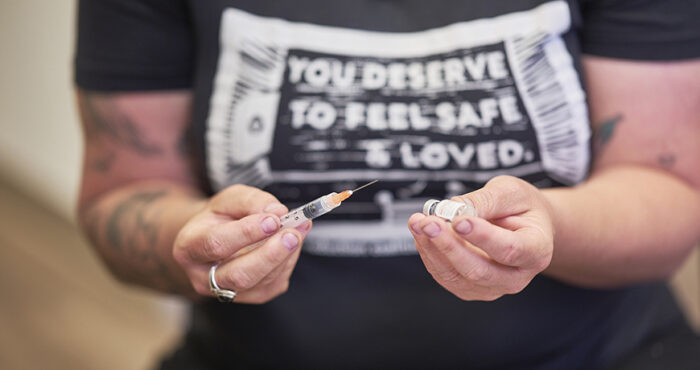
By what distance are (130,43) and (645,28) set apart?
24.9 inches

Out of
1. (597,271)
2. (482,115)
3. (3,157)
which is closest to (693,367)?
(597,271)

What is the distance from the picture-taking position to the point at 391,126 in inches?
28.4

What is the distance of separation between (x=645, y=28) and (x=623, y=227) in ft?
0.75

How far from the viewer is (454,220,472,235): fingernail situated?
494 millimetres

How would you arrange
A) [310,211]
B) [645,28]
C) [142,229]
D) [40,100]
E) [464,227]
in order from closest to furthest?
[464,227] → [310,211] → [645,28] → [142,229] → [40,100]

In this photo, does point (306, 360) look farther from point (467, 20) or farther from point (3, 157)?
point (3, 157)

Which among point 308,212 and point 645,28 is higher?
point 645,28

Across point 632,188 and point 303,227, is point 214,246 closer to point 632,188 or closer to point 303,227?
point 303,227

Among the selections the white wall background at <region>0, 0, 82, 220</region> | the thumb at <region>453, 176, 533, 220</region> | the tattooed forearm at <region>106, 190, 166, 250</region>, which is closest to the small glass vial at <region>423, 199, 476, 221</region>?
the thumb at <region>453, 176, 533, 220</region>

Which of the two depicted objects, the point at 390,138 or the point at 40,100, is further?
the point at 40,100

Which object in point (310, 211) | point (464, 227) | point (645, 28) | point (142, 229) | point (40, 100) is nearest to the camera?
point (464, 227)

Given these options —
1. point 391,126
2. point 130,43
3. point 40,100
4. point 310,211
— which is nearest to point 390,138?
point 391,126

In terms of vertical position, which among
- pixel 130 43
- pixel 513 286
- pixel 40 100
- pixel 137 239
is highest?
pixel 130 43

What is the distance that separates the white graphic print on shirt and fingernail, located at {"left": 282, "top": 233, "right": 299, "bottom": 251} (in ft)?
0.60
